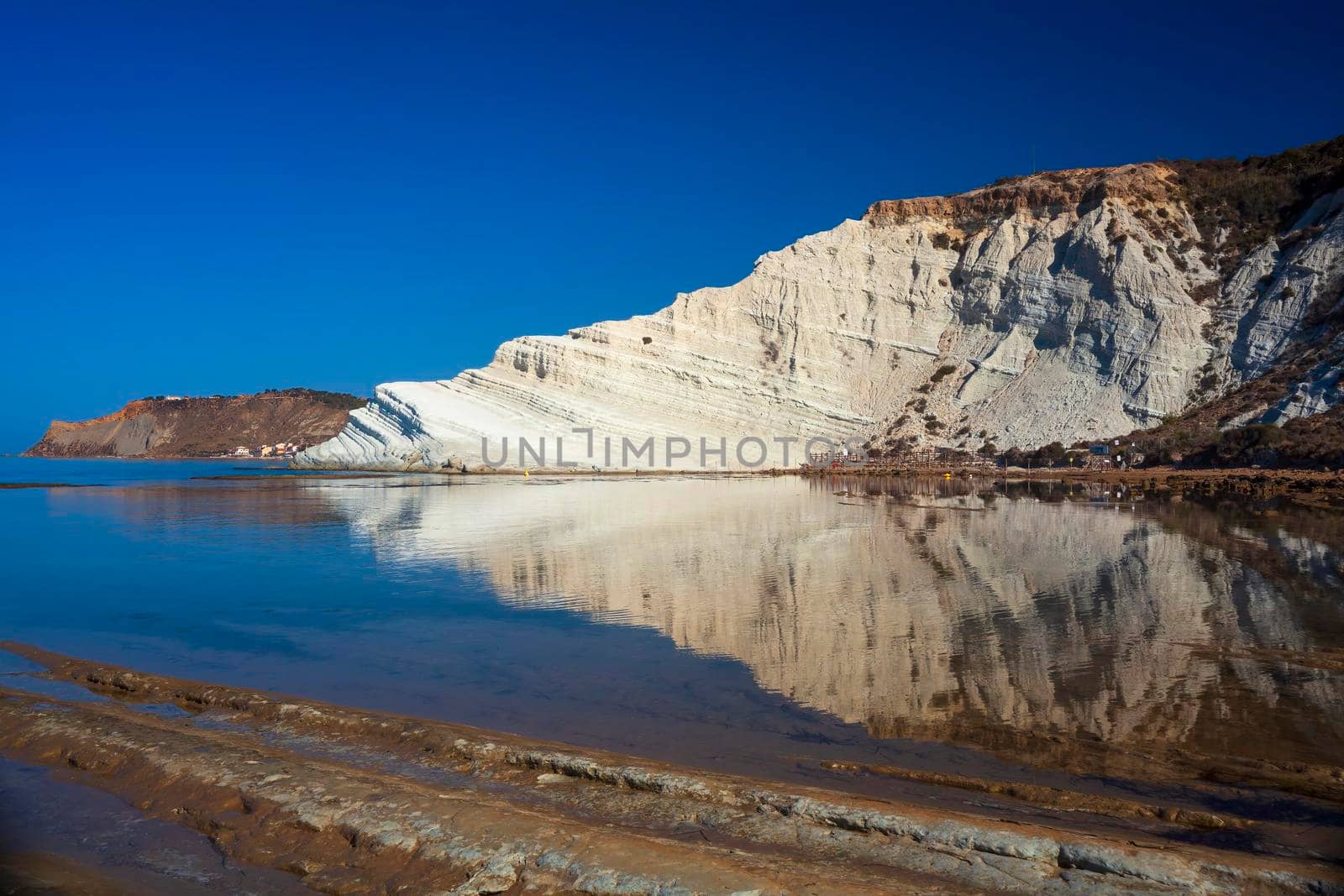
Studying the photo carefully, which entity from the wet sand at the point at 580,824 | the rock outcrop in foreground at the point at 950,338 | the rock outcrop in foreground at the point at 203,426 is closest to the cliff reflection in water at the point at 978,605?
the wet sand at the point at 580,824

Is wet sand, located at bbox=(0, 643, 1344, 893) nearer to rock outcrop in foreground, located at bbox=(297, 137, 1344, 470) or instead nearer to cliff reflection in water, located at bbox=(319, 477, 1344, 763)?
cliff reflection in water, located at bbox=(319, 477, 1344, 763)

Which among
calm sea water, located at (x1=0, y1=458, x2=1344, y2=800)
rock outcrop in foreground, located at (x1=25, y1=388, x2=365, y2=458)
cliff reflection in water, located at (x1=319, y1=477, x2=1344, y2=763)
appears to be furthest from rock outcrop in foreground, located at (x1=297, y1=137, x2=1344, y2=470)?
rock outcrop in foreground, located at (x1=25, y1=388, x2=365, y2=458)

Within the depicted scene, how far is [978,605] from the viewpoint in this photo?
8766mm

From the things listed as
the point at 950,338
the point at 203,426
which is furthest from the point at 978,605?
the point at 203,426

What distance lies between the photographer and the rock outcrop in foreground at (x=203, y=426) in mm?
101062

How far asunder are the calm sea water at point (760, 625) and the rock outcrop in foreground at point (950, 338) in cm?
2483

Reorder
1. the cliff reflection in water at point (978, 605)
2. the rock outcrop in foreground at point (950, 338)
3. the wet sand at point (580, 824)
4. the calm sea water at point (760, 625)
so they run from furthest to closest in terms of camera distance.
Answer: the rock outcrop in foreground at point (950, 338)
the cliff reflection in water at point (978, 605)
the calm sea water at point (760, 625)
the wet sand at point (580, 824)

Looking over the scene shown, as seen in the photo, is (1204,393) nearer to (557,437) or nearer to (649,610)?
(557,437)

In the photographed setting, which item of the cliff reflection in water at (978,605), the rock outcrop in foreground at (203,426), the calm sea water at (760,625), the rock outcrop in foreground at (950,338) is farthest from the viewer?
the rock outcrop in foreground at (203,426)

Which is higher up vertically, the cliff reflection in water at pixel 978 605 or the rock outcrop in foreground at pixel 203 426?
the rock outcrop in foreground at pixel 203 426

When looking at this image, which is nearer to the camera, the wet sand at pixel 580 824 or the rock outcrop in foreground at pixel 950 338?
the wet sand at pixel 580 824

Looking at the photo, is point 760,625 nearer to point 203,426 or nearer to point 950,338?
point 950,338

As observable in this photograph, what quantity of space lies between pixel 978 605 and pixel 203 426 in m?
115

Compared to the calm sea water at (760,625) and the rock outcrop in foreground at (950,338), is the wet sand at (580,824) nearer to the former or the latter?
the calm sea water at (760,625)
